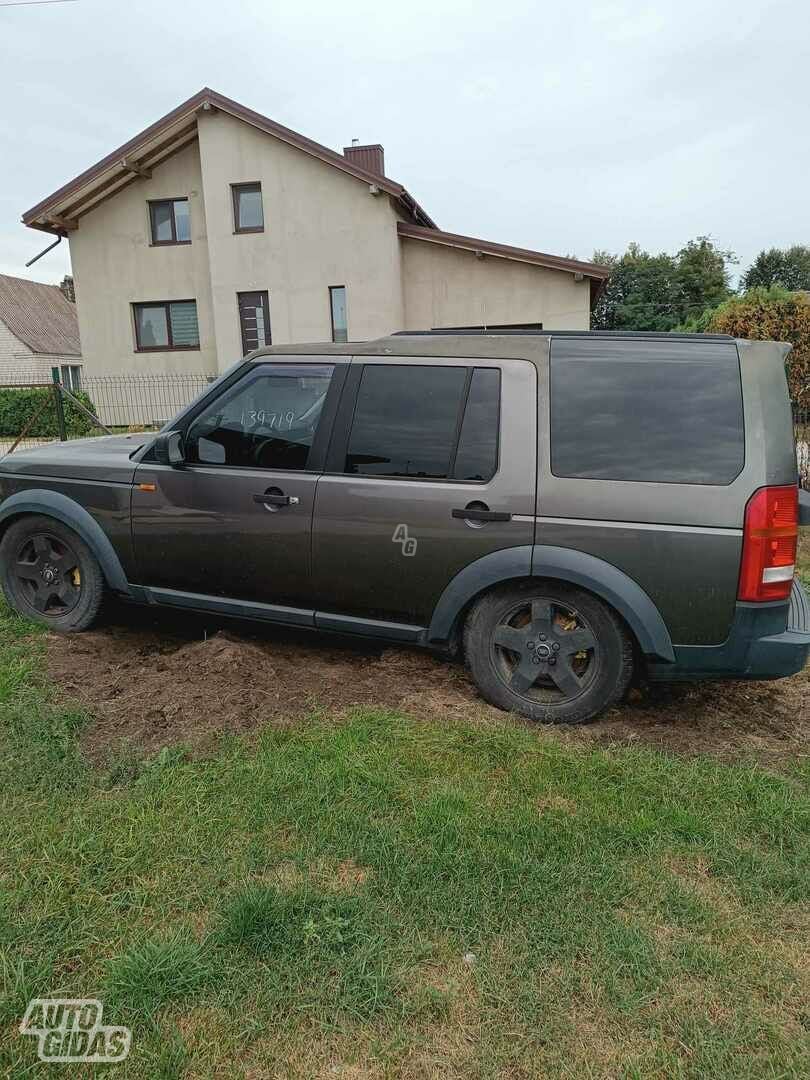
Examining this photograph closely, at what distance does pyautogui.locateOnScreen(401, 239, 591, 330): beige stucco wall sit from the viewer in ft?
63.6

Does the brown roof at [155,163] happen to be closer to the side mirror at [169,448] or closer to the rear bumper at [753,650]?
the side mirror at [169,448]

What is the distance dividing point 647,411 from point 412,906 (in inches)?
88.6

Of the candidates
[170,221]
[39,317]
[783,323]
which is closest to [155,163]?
[170,221]

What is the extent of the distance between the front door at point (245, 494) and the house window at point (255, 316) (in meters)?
17.5

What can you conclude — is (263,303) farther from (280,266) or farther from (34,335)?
(34,335)

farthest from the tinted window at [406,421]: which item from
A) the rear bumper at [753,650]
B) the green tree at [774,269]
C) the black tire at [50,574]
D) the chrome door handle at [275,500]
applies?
the green tree at [774,269]

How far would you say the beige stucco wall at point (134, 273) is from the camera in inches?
836

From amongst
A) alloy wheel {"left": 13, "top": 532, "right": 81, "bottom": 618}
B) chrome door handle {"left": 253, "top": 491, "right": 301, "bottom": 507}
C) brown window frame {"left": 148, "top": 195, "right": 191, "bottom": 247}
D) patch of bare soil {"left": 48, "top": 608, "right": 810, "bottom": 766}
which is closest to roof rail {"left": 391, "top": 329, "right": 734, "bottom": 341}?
chrome door handle {"left": 253, "top": 491, "right": 301, "bottom": 507}

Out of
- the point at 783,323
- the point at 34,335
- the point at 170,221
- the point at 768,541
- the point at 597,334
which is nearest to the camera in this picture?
the point at 768,541

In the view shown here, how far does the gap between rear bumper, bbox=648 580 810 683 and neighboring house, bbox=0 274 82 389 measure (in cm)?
3798

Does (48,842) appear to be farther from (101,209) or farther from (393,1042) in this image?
Answer: (101,209)

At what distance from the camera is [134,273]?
21.6 meters

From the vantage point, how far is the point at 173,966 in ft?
6.85

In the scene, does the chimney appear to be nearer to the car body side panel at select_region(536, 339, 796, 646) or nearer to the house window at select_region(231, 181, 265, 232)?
the house window at select_region(231, 181, 265, 232)
